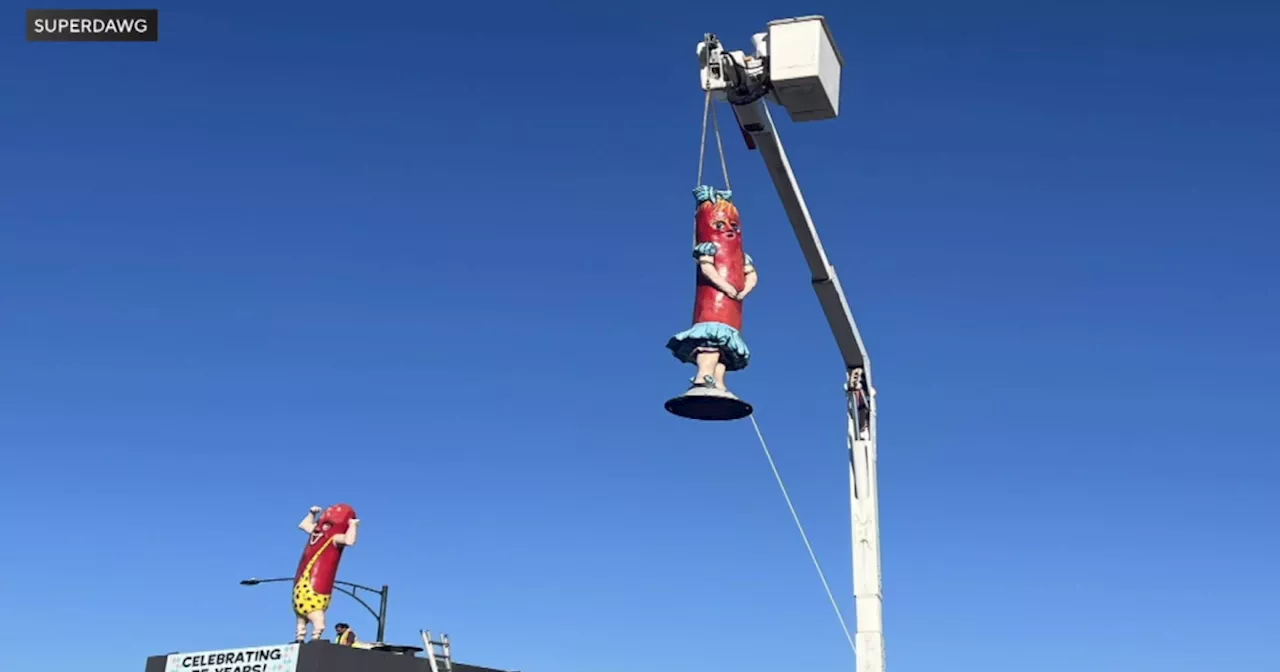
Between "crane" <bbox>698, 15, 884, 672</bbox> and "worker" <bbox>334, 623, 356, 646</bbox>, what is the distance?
11565 millimetres

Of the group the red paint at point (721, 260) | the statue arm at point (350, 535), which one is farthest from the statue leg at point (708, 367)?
the statue arm at point (350, 535)

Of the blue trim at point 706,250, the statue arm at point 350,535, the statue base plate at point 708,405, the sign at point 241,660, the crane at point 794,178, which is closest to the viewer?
the crane at point 794,178

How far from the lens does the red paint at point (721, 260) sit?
18047mm

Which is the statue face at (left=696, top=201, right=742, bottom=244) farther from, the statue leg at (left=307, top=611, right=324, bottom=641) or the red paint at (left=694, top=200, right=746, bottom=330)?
the statue leg at (left=307, top=611, right=324, bottom=641)

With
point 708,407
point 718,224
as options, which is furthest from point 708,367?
point 718,224

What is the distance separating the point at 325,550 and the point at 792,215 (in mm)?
12336

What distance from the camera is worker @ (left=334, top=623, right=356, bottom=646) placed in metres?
26.0

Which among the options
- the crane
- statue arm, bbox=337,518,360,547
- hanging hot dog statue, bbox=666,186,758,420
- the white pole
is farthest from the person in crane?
statue arm, bbox=337,518,360,547

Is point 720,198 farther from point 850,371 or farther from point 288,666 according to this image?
point 288,666

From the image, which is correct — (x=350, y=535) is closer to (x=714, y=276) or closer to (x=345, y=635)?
(x=345, y=635)

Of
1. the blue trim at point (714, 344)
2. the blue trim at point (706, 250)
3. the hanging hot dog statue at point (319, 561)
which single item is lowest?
the hanging hot dog statue at point (319, 561)

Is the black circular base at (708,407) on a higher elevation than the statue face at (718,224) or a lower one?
lower

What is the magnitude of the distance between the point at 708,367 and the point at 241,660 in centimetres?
1318

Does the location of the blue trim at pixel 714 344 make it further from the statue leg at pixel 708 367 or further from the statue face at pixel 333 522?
the statue face at pixel 333 522
